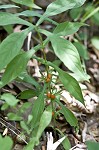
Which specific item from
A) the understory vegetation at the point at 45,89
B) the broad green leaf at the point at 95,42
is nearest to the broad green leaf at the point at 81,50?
the understory vegetation at the point at 45,89

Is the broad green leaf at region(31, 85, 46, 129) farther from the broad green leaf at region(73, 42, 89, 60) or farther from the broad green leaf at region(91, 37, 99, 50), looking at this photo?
the broad green leaf at region(91, 37, 99, 50)

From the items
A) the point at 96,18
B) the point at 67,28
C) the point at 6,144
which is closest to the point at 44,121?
the point at 6,144

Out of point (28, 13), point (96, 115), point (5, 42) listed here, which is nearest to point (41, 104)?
point (5, 42)

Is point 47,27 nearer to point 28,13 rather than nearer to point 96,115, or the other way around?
point 96,115

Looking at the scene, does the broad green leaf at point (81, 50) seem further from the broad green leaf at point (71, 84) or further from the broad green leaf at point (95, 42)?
the broad green leaf at point (71, 84)

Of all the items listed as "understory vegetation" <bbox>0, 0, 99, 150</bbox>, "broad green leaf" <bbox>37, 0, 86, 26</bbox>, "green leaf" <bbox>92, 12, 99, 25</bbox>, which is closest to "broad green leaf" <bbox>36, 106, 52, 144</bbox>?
"understory vegetation" <bbox>0, 0, 99, 150</bbox>

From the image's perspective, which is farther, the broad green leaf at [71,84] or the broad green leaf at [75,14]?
the broad green leaf at [75,14]
